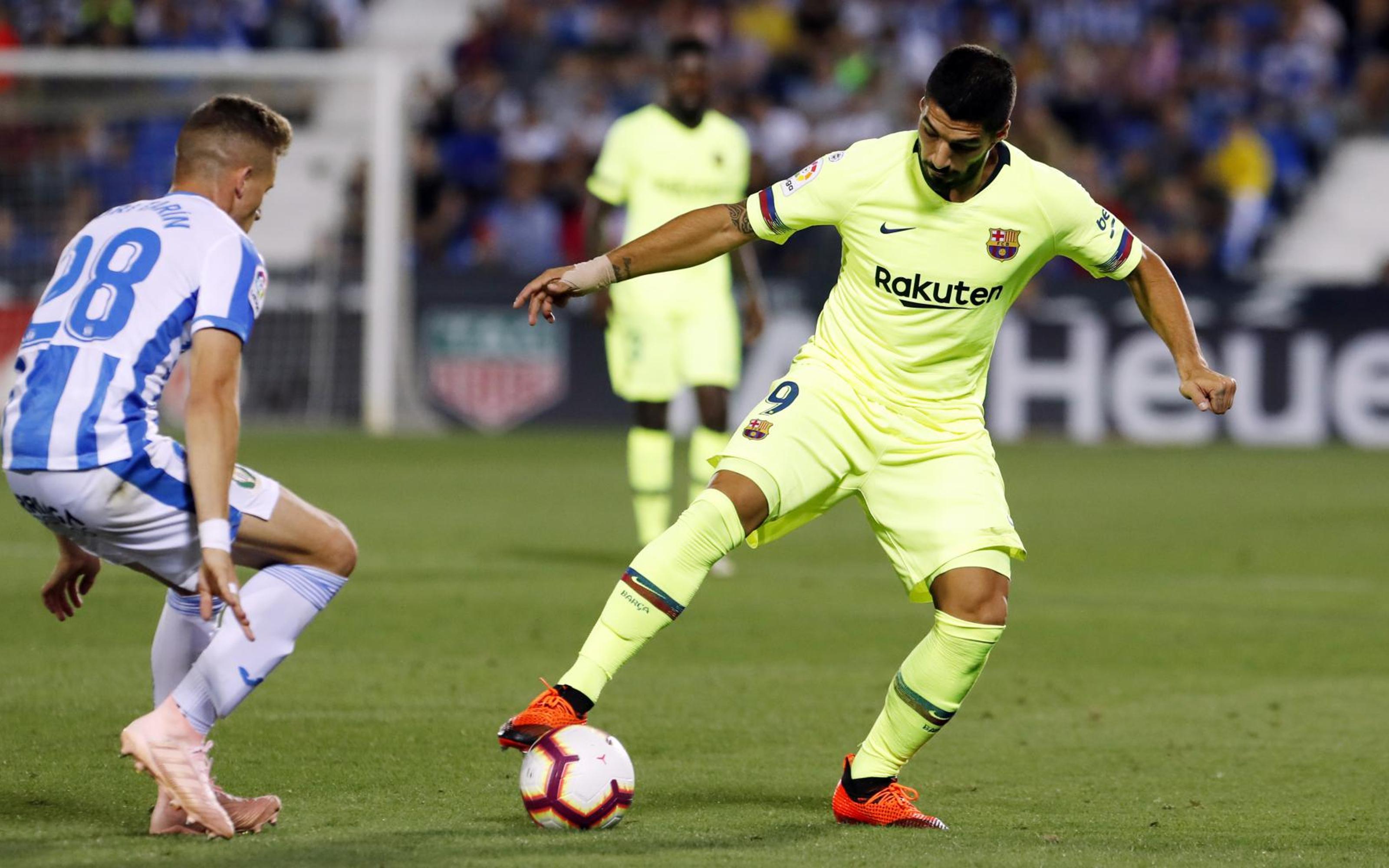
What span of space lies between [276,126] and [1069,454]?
1419 centimetres

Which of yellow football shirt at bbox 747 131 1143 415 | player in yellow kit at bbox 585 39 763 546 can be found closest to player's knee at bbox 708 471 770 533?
yellow football shirt at bbox 747 131 1143 415

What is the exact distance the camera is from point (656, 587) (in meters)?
5.12

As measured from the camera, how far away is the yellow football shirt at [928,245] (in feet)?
17.5

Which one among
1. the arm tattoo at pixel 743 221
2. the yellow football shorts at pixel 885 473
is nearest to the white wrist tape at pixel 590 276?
the arm tattoo at pixel 743 221

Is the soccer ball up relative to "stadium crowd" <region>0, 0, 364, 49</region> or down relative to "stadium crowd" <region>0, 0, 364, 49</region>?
down

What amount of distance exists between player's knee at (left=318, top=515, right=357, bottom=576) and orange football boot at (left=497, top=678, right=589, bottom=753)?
546 mm

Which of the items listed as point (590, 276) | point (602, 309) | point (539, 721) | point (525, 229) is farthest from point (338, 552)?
point (525, 229)

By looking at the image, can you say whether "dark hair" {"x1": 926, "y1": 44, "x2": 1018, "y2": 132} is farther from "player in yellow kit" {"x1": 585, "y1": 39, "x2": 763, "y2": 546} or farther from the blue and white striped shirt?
"player in yellow kit" {"x1": 585, "y1": 39, "x2": 763, "y2": 546}

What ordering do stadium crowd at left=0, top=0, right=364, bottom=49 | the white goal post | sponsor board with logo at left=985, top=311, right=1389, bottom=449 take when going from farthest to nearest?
stadium crowd at left=0, top=0, right=364, bottom=49 → sponsor board with logo at left=985, top=311, right=1389, bottom=449 → the white goal post

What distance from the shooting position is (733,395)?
1972 cm

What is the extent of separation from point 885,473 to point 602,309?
506 cm

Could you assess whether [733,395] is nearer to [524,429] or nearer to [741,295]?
[741,295]

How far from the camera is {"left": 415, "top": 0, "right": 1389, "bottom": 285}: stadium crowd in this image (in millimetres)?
21734

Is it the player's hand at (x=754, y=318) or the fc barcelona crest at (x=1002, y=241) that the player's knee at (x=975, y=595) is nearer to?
the fc barcelona crest at (x=1002, y=241)
